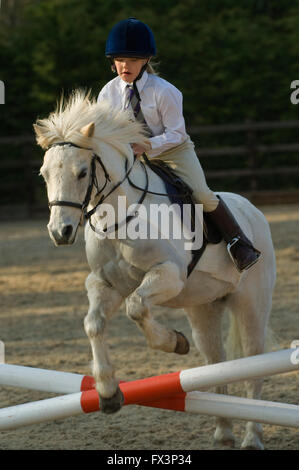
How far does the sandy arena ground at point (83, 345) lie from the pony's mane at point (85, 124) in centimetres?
177

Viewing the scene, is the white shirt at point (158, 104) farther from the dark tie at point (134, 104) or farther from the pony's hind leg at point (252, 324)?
the pony's hind leg at point (252, 324)

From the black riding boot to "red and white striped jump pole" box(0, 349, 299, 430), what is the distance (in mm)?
664

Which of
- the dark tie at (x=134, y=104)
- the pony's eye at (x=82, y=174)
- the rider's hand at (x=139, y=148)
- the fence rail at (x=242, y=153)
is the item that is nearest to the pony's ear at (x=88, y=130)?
the pony's eye at (x=82, y=174)

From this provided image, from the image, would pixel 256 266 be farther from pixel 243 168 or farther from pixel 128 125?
pixel 243 168

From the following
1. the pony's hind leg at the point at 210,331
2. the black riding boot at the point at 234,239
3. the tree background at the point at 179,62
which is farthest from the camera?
the tree background at the point at 179,62

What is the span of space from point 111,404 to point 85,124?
4.12 ft

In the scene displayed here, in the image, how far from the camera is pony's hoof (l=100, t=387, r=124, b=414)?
3381 millimetres

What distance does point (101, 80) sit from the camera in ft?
54.4

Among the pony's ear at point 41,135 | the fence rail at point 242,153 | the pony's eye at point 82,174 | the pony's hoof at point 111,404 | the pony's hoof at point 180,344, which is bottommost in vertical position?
the fence rail at point 242,153

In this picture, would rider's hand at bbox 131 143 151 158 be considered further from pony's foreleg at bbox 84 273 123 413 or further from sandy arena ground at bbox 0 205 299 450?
sandy arena ground at bbox 0 205 299 450

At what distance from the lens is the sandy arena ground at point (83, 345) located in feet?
14.3

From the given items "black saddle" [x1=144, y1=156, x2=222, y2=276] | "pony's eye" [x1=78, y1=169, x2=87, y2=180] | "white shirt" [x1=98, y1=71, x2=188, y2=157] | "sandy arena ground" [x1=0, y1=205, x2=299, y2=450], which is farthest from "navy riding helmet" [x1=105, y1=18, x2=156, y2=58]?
"sandy arena ground" [x1=0, y1=205, x2=299, y2=450]
